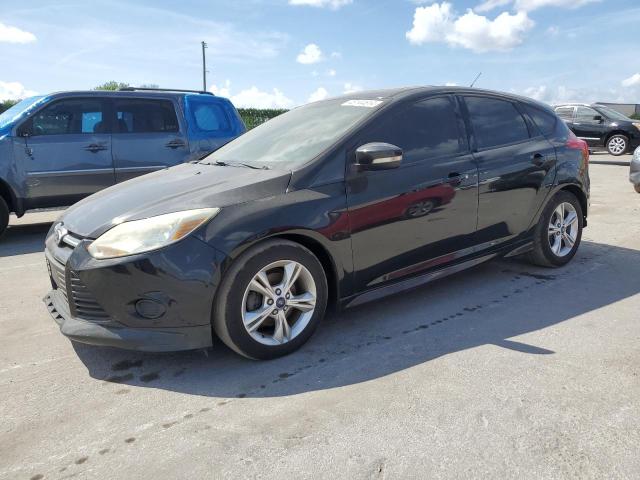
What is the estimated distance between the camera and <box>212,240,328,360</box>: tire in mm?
2805

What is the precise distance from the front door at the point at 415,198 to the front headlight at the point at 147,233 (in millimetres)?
967

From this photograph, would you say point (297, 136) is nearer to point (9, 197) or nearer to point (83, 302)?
point (83, 302)

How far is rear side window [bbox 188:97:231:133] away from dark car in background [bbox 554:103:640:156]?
11921 millimetres

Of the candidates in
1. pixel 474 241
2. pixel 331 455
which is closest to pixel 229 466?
pixel 331 455

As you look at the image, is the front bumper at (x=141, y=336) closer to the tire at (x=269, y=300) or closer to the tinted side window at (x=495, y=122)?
the tire at (x=269, y=300)

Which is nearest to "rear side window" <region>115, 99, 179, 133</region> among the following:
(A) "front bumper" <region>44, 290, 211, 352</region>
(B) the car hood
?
(B) the car hood

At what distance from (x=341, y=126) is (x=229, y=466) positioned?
223cm

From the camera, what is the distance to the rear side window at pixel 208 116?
764cm

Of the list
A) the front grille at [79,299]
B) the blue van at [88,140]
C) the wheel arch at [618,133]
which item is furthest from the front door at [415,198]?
the wheel arch at [618,133]

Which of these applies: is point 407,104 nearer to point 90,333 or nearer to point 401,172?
point 401,172

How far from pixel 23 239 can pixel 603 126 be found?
16063mm

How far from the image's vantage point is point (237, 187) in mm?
2992

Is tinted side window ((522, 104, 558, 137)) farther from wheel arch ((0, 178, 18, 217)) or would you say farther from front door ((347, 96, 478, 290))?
wheel arch ((0, 178, 18, 217))

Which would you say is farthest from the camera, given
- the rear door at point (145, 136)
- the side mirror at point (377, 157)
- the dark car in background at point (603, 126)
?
the dark car in background at point (603, 126)
